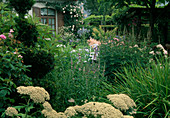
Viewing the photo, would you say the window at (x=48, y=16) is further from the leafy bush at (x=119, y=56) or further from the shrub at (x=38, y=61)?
the shrub at (x=38, y=61)

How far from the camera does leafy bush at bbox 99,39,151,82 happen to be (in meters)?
4.77

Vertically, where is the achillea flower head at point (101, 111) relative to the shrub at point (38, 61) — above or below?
Result: below

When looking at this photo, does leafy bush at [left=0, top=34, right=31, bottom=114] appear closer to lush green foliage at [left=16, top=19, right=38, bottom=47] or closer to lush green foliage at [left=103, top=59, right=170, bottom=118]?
lush green foliage at [left=16, top=19, right=38, bottom=47]

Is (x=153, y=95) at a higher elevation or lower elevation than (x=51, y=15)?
lower

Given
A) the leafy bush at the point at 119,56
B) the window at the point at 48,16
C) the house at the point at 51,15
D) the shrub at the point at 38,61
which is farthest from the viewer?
the window at the point at 48,16

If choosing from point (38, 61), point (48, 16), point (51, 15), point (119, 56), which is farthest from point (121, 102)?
point (51, 15)

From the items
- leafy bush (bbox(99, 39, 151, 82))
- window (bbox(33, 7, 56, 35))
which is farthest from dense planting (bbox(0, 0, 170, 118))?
window (bbox(33, 7, 56, 35))

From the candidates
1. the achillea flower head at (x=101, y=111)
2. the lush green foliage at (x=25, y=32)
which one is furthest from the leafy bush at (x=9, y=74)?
the achillea flower head at (x=101, y=111)

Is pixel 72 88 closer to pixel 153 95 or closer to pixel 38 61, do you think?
pixel 38 61

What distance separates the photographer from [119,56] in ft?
15.8

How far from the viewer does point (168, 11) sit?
842cm

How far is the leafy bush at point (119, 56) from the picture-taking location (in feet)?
15.7

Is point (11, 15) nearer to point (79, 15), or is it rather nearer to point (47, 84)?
point (47, 84)

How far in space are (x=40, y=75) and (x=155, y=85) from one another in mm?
1964
